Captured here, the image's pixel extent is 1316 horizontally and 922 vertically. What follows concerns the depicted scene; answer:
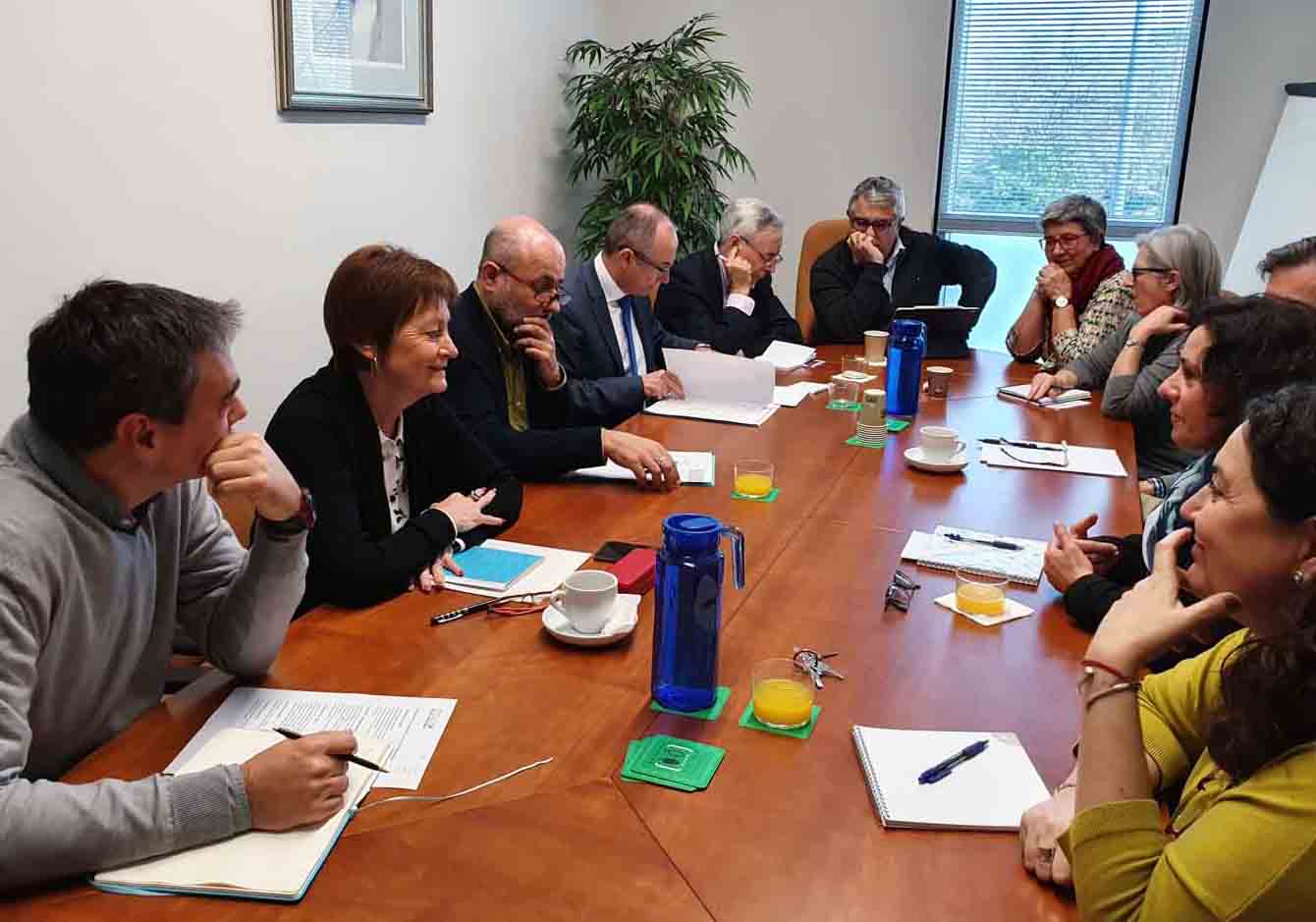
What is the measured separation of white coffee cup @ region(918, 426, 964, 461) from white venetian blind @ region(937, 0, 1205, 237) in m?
3.37

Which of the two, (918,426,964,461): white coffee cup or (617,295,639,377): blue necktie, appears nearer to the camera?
(918,426,964,461): white coffee cup

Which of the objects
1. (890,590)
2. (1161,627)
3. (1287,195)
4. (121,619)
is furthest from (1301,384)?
(1287,195)

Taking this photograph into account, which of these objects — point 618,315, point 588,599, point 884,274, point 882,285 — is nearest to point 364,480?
point 588,599

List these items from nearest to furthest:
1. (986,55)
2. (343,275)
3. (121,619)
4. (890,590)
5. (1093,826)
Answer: (1093,826) < (121,619) < (890,590) < (343,275) < (986,55)

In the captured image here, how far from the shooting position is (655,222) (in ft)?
10.8

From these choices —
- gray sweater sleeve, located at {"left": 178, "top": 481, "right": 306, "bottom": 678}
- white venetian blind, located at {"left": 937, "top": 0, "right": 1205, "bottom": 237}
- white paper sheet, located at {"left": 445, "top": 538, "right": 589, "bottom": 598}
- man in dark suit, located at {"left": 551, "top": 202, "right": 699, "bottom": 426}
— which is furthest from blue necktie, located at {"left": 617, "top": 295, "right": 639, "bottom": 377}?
white venetian blind, located at {"left": 937, "top": 0, "right": 1205, "bottom": 237}

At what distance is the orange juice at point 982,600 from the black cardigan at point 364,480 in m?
0.87

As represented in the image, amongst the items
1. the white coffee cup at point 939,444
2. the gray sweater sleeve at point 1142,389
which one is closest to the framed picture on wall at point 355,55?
the white coffee cup at point 939,444

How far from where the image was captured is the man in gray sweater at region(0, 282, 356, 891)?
1099 mm

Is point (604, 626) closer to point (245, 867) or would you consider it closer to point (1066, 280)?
point (245, 867)

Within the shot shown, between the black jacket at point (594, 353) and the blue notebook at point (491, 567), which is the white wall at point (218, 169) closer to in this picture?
the blue notebook at point (491, 567)

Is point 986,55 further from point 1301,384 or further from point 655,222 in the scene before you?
point 1301,384

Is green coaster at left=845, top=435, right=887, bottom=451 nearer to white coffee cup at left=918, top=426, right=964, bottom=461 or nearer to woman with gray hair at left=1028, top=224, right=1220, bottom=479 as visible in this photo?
white coffee cup at left=918, top=426, right=964, bottom=461

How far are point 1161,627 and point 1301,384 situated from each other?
326mm
